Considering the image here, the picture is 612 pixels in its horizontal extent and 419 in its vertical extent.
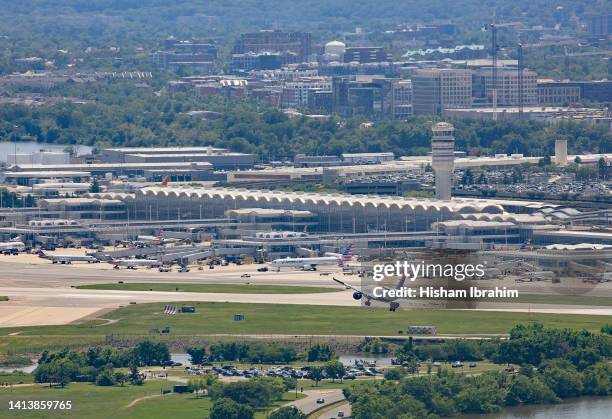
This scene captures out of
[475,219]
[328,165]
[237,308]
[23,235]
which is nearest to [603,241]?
[475,219]

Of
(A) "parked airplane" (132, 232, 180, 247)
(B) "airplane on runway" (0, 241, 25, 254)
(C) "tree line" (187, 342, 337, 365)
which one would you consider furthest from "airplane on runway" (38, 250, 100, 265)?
(C) "tree line" (187, 342, 337, 365)

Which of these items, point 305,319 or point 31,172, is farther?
point 31,172

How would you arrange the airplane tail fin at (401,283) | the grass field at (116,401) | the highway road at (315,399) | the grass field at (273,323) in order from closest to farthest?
the airplane tail fin at (401,283), the grass field at (116,401), the highway road at (315,399), the grass field at (273,323)

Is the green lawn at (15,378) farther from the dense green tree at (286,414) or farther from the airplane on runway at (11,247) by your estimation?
the airplane on runway at (11,247)

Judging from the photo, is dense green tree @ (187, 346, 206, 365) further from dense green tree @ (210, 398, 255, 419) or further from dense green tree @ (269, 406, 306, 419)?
dense green tree @ (269, 406, 306, 419)

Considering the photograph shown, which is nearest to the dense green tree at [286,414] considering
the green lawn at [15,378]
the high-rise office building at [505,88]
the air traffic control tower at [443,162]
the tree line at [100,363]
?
the tree line at [100,363]

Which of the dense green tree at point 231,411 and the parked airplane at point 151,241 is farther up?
the parked airplane at point 151,241

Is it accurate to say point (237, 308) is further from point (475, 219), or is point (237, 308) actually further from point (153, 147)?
point (153, 147)
